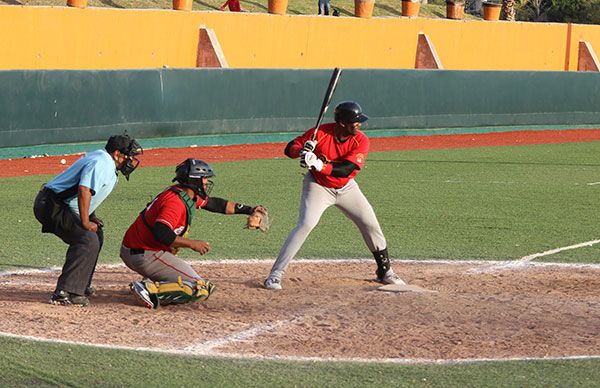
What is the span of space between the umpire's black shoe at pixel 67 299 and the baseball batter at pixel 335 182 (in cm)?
162

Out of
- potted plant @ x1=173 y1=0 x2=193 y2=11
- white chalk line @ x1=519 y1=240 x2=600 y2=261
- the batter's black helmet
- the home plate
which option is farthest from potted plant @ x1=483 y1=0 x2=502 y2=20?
the batter's black helmet

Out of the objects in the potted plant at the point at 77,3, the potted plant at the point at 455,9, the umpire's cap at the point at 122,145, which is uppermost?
the potted plant at the point at 455,9

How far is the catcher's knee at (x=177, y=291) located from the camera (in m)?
9.09

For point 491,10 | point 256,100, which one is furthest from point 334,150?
point 491,10

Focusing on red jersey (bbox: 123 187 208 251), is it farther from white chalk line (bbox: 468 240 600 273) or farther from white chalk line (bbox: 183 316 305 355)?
white chalk line (bbox: 468 240 600 273)

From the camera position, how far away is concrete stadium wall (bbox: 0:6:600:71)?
22.9 metres

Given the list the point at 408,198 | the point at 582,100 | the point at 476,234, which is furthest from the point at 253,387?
the point at 582,100

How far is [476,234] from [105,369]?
22.3 feet

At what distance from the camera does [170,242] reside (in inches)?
350

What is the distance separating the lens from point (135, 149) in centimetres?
905

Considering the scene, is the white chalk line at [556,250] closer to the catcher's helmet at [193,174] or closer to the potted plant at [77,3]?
the catcher's helmet at [193,174]

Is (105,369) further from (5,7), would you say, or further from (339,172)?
(5,7)

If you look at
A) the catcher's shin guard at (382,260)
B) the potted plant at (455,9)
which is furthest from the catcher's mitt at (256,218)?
the potted plant at (455,9)

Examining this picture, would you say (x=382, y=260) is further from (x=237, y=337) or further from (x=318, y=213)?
(x=237, y=337)
